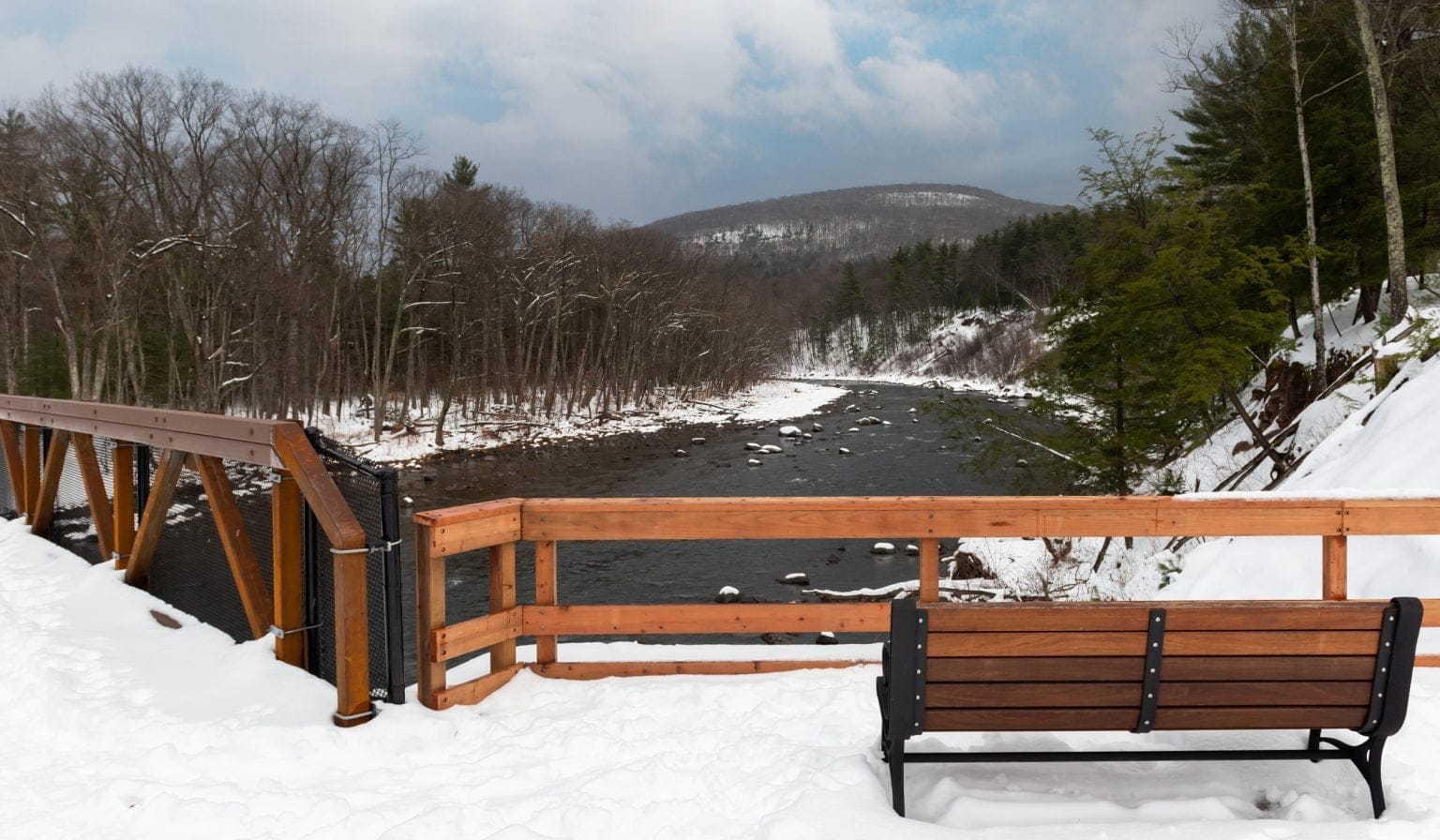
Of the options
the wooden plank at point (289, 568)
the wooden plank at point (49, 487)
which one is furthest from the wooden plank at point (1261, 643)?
the wooden plank at point (49, 487)

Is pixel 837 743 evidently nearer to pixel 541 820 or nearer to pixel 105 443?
pixel 541 820

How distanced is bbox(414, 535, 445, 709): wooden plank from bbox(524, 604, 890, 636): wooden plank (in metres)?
0.51

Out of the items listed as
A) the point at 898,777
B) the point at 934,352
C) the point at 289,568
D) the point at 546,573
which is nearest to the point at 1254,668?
the point at 898,777

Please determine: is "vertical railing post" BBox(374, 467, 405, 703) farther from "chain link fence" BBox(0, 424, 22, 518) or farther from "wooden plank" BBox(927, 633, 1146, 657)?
"chain link fence" BBox(0, 424, 22, 518)

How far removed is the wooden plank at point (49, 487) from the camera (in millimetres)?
8023

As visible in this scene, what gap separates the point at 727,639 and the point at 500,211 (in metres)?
37.3

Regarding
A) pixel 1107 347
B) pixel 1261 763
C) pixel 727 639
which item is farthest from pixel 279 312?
pixel 1261 763

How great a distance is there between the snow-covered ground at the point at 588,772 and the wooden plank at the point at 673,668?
93 mm

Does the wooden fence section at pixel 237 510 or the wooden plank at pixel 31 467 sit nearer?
the wooden fence section at pixel 237 510

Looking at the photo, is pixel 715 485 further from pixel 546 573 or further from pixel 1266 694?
pixel 1266 694

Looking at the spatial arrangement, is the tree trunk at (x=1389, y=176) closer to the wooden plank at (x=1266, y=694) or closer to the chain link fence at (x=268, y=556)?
the wooden plank at (x=1266, y=694)

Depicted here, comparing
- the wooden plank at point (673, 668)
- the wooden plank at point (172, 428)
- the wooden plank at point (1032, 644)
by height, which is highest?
the wooden plank at point (172, 428)

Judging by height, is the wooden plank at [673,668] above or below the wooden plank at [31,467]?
below

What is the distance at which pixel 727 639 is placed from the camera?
11805mm
